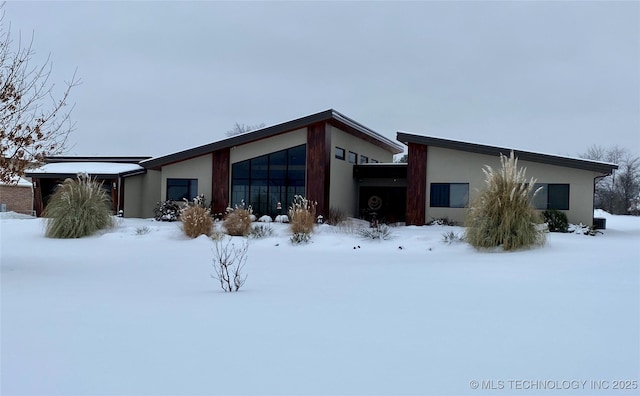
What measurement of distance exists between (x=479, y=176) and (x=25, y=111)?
48.0ft

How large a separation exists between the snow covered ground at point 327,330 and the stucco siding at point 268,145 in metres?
11.2

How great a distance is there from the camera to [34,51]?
7992mm

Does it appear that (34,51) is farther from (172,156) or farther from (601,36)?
(601,36)

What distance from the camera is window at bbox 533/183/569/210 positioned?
56.3 ft

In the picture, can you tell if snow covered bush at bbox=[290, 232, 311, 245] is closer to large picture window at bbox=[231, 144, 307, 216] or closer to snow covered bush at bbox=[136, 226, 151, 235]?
snow covered bush at bbox=[136, 226, 151, 235]

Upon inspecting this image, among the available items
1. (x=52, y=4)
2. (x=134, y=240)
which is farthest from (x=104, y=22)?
(x=134, y=240)

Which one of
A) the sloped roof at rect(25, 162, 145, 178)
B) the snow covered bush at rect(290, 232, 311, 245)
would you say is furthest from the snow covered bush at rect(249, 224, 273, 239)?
the sloped roof at rect(25, 162, 145, 178)

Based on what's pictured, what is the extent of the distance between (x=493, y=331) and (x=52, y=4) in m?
10.5

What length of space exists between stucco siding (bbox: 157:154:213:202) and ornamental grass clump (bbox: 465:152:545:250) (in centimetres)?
1208

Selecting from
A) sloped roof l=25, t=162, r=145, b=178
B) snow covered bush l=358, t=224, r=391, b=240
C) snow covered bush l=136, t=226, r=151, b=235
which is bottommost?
snow covered bush l=136, t=226, r=151, b=235

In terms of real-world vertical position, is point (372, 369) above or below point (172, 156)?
below

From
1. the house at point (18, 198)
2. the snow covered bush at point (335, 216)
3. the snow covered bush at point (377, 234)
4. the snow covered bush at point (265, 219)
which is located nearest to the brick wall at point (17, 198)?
the house at point (18, 198)

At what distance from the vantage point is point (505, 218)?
35.1 ft

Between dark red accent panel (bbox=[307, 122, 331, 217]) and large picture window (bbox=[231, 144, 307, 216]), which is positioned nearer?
dark red accent panel (bbox=[307, 122, 331, 217])
